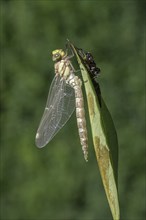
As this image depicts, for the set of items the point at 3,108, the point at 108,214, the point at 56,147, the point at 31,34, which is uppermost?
the point at 31,34

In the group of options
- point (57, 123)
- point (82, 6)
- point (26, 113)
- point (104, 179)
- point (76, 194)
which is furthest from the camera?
point (82, 6)

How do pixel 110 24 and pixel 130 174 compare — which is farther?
pixel 110 24

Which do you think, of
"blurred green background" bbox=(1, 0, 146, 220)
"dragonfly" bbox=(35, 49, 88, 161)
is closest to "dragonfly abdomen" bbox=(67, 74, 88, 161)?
"dragonfly" bbox=(35, 49, 88, 161)

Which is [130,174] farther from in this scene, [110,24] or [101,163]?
[101,163]

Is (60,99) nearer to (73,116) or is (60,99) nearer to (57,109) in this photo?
(57,109)

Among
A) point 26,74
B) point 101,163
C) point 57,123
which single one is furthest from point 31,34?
point 101,163

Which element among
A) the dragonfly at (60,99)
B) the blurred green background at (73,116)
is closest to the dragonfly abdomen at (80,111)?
the dragonfly at (60,99)
